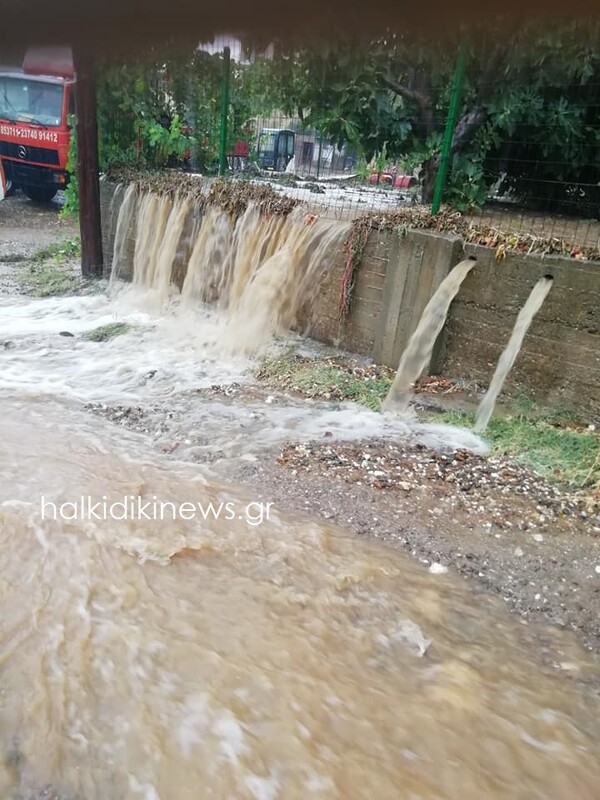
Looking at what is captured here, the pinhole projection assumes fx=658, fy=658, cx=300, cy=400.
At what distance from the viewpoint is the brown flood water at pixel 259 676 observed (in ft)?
7.73

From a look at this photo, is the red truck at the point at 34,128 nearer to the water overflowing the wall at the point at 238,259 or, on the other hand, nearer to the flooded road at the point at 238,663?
the water overflowing the wall at the point at 238,259

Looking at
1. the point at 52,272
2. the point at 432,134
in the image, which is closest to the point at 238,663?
the point at 432,134

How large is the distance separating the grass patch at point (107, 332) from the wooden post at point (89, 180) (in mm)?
2000

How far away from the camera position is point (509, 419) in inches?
199

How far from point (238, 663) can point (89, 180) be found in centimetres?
758

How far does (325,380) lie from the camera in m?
5.75

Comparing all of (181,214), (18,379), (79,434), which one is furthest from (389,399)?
(181,214)

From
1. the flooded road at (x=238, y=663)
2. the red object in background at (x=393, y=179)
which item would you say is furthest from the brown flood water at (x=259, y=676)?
the red object in background at (x=393, y=179)

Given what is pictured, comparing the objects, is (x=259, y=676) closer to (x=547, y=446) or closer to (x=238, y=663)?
(x=238, y=663)

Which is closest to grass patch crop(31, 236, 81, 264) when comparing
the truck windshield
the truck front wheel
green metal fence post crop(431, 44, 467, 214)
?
the truck windshield

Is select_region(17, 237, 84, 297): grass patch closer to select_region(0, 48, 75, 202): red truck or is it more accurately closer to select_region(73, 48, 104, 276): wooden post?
select_region(73, 48, 104, 276): wooden post

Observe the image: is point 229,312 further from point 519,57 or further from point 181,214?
point 519,57

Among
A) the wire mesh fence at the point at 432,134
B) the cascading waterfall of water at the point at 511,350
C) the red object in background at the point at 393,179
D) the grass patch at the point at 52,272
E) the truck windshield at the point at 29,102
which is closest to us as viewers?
the cascading waterfall of water at the point at 511,350

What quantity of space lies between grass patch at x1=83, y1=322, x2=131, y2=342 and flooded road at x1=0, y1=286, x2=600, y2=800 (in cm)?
289
